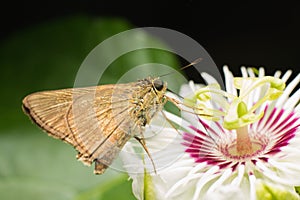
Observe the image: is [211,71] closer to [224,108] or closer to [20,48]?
[224,108]

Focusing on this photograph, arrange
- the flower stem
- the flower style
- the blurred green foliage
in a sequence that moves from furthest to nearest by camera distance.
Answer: the blurred green foliage
the flower stem
the flower style

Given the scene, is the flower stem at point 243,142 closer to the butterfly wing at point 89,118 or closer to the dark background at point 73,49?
the butterfly wing at point 89,118

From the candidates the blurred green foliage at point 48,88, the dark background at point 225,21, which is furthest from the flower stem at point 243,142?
the dark background at point 225,21

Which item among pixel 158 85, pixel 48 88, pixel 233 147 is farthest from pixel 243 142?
pixel 48 88

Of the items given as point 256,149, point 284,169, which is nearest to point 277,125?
point 256,149

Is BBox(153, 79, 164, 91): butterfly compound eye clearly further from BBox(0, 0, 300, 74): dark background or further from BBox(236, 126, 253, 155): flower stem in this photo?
BBox(0, 0, 300, 74): dark background

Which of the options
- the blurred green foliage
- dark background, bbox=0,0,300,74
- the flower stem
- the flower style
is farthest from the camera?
dark background, bbox=0,0,300,74

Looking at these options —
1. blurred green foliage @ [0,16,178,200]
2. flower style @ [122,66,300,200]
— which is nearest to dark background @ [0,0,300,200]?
blurred green foliage @ [0,16,178,200]

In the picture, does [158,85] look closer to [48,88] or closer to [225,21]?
[48,88]
